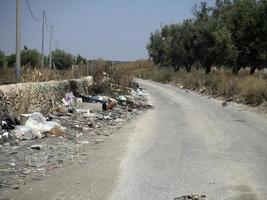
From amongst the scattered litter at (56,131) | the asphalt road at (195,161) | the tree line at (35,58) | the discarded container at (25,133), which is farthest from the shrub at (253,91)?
the tree line at (35,58)

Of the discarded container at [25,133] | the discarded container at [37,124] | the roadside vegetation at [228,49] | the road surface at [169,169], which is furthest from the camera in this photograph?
the roadside vegetation at [228,49]

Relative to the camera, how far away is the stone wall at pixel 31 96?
41.0 ft

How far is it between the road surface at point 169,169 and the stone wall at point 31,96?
2.71 m

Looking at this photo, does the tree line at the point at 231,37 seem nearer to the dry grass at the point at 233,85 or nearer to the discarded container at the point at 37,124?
the dry grass at the point at 233,85

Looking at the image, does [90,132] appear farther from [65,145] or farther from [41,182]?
[41,182]

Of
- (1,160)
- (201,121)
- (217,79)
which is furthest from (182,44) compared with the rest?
(1,160)

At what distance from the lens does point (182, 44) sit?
191 ft

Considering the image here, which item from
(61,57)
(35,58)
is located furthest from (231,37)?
(61,57)

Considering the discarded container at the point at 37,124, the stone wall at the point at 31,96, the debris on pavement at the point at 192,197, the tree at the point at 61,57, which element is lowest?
the debris on pavement at the point at 192,197

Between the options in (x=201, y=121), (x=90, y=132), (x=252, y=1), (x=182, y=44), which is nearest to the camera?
(x=90, y=132)

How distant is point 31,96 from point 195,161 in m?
6.27

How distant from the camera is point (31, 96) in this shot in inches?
571

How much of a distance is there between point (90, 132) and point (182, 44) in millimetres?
45464

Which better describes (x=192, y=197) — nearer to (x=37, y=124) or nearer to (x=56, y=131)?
(x=56, y=131)
